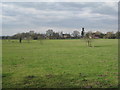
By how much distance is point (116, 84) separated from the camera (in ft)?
27.3

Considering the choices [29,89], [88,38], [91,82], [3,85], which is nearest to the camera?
[29,89]

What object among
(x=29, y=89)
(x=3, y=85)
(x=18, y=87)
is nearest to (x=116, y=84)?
(x=29, y=89)

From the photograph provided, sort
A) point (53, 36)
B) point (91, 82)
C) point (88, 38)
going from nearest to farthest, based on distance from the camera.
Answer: point (91, 82)
point (88, 38)
point (53, 36)

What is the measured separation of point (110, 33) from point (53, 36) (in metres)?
42.7

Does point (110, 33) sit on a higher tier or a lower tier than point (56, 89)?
higher

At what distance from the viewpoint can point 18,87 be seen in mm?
7727

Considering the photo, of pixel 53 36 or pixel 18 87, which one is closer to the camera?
pixel 18 87

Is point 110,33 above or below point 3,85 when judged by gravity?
above

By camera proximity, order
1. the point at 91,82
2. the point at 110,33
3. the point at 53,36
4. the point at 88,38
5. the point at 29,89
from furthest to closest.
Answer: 1. the point at 53,36
2. the point at 110,33
3. the point at 88,38
4. the point at 91,82
5. the point at 29,89

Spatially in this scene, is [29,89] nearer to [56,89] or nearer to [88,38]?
[56,89]

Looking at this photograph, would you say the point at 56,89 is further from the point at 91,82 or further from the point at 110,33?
the point at 110,33

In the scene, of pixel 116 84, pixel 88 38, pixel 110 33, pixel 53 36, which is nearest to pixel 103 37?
pixel 110 33

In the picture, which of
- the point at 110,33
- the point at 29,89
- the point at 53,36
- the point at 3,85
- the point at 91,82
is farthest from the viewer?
the point at 53,36

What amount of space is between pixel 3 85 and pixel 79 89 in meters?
3.88
